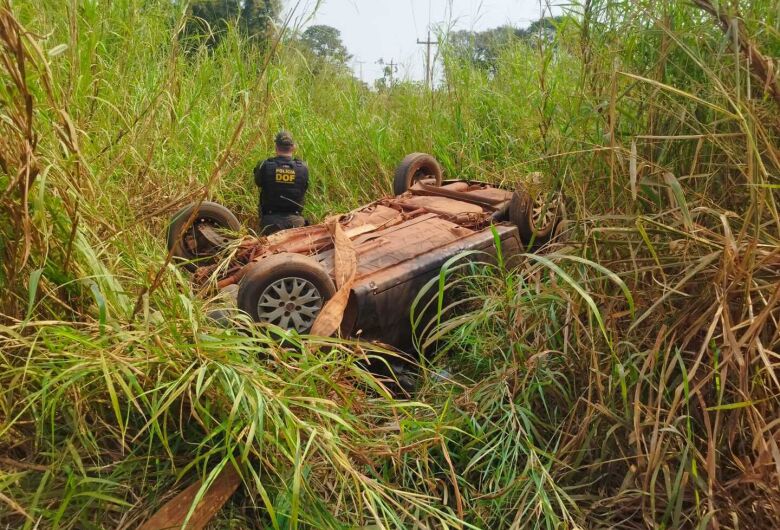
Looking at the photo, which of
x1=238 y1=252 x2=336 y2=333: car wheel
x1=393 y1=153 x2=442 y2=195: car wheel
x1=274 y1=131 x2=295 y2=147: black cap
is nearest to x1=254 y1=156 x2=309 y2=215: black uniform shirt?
x1=274 y1=131 x2=295 y2=147: black cap

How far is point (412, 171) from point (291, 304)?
2.69 meters

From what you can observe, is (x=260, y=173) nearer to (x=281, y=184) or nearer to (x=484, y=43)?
(x=281, y=184)

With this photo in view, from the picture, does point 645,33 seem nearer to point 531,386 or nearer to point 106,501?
point 531,386

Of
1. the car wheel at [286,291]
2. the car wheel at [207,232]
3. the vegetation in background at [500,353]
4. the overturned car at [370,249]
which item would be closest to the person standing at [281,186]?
the car wheel at [207,232]

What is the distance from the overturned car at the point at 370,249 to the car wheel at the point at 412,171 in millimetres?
264

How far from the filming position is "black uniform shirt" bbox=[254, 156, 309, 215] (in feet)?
20.5

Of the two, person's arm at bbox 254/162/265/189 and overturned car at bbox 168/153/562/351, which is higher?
person's arm at bbox 254/162/265/189

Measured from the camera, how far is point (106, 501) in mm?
1948

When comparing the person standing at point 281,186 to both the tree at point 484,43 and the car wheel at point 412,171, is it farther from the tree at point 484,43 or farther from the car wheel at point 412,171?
the tree at point 484,43

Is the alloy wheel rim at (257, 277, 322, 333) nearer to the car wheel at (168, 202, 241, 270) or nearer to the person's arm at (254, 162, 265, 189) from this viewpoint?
the car wheel at (168, 202, 241, 270)

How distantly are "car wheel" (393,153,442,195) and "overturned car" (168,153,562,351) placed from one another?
264 mm

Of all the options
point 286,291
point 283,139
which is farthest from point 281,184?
point 286,291

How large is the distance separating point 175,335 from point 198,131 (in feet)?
16.8

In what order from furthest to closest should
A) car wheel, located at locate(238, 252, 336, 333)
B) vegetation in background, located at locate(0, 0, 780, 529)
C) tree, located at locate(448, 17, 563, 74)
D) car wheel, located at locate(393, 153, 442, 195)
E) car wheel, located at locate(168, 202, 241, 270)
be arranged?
tree, located at locate(448, 17, 563, 74) < car wheel, located at locate(393, 153, 442, 195) < car wheel, located at locate(168, 202, 241, 270) < car wheel, located at locate(238, 252, 336, 333) < vegetation in background, located at locate(0, 0, 780, 529)
